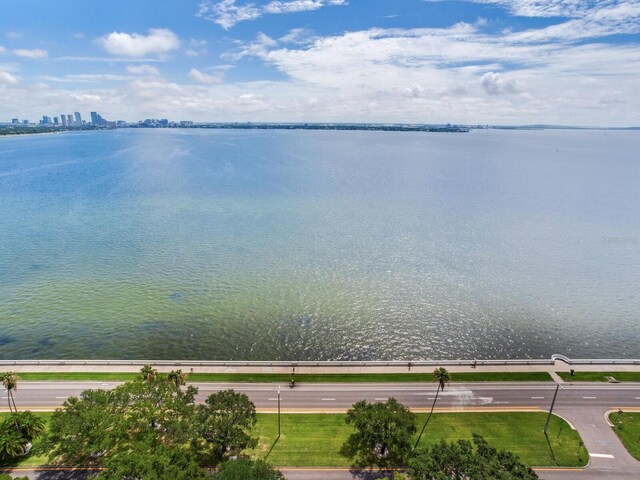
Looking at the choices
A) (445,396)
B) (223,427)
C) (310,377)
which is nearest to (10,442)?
(223,427)

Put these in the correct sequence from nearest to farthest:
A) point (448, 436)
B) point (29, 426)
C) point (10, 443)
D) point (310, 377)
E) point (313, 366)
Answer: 1. point (10, 443)
2. point (29, 426)
3. point (448, 436)
4. point (310, 377)
5. point (313, 366)

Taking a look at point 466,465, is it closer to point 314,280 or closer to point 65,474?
point 65,474

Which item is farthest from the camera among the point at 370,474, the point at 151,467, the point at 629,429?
the point at 629,429

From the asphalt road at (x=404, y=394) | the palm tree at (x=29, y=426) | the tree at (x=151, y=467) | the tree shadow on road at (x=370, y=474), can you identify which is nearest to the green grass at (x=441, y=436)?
the palm tree at (x=29, y=426)

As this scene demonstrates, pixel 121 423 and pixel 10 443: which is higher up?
pixel 121 423

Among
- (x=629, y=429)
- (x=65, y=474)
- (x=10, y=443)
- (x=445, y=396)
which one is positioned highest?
(x=10, y=443)

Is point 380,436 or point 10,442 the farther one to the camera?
A: point 380,436
